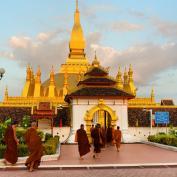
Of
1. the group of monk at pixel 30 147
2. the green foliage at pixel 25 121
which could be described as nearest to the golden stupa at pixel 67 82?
the green foliage at pixel 25 121

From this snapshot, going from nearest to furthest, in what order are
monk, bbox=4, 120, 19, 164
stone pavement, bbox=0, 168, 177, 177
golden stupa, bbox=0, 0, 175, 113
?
1. stone pavement, bbox=0, 168, 177, 177
2. monk, bbox=4, 120, 19, 164
3. golden stupa, bbox=0, 0, 175, 113

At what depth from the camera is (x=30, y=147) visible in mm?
14367

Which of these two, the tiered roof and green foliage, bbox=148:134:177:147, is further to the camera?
the tiered roof

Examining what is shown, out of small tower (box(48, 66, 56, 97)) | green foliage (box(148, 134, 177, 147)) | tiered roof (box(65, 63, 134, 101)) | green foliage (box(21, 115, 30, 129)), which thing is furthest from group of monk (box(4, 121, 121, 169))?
small tower (box(48, 66, 56, 97))

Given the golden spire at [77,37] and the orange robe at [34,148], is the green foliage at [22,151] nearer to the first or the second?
the orange robe at [34,148]

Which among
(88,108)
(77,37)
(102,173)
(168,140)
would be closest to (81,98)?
(88,108)

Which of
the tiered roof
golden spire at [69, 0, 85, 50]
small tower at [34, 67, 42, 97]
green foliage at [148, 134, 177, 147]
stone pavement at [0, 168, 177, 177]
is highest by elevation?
golden spire at [69, 0, 85, 50]

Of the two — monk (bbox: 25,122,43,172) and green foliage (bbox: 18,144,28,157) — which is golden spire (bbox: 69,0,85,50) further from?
monk (bbox: 25,122,43,172)

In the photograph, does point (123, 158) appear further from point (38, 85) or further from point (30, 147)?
point (38, 85)

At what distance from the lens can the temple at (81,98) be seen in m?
31.3

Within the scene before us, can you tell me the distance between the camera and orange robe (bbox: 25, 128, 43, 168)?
46.4ft

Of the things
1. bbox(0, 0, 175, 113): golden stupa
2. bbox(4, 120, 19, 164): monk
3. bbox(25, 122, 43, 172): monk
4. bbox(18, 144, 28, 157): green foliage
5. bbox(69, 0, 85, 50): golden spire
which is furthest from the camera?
bbox(69, 0, 85, 50): golden spire

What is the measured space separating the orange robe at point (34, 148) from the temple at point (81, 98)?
1652 cm

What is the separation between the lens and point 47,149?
1805cm
